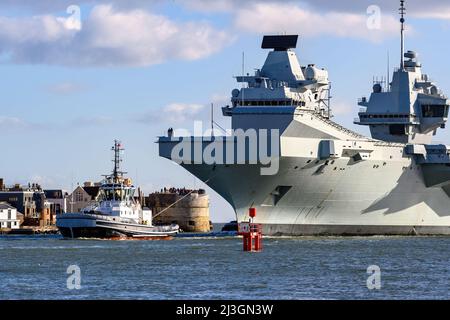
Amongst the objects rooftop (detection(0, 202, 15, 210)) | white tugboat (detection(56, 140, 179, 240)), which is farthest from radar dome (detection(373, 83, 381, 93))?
rooftop (detection(0, 202, 15, 210))

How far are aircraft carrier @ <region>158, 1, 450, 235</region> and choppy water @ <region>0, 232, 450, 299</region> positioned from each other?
4.85m

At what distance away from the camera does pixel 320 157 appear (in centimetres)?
7450

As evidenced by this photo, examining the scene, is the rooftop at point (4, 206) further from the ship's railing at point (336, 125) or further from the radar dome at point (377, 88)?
the ship's railing at point (336, 125)

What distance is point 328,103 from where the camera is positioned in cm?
8406

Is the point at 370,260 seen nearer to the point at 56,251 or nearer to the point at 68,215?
the point at 56,251

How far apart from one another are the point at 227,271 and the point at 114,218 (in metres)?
35.7

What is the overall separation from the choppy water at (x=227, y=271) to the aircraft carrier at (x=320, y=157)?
191 inches

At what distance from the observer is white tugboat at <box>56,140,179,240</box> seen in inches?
3206

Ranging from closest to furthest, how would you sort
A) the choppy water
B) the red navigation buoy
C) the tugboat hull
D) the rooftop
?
the choppy water, the red navigation buoy, the tugboat hull, the rooftop

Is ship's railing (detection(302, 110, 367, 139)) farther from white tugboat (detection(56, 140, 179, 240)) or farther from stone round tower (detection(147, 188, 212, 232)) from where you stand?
stone round tower (detection(147, 188, 212, 232))

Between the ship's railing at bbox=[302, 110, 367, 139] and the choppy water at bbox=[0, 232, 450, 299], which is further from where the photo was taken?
the ship's railing at bbox=[302, 110, 367, 139]

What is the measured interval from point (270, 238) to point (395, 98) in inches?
698

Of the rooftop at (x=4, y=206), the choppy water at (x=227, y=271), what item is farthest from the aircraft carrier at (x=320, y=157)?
the rooftop at (x=4, y=206)
